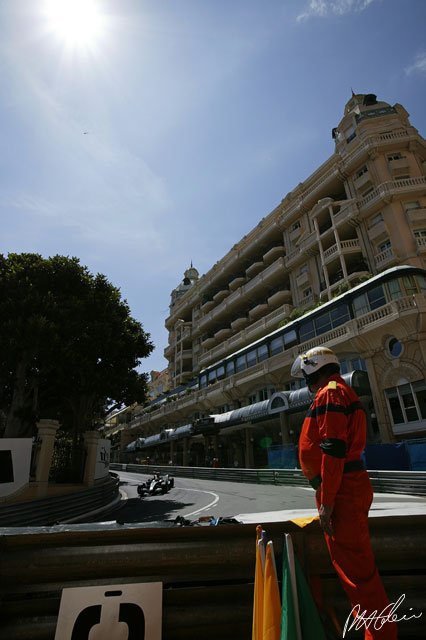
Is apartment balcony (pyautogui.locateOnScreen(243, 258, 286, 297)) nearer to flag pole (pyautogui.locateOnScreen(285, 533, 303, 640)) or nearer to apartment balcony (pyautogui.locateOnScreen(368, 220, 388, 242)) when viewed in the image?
apartment balcony (pyautogui.locateOnScreen(368, 220, 388, 242))

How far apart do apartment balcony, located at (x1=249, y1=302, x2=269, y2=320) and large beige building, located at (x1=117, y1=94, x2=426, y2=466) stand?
0.17 metres

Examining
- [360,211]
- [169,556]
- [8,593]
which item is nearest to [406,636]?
[169,556]

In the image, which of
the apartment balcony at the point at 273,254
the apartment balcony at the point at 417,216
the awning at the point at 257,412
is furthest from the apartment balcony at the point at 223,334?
the apartment balcony at the point at 417,216

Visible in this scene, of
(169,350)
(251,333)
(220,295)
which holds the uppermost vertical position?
(220,295)

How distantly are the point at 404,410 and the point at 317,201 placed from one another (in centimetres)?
2345

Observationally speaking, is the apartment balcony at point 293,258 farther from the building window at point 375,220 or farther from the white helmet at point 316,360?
the white helmet at point 316,360

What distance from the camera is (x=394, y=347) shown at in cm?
1889

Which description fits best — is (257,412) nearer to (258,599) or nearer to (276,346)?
(276,346)

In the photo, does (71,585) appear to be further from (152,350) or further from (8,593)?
(152,350)

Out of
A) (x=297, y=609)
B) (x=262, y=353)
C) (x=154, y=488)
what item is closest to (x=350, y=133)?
(x=262, y=353)

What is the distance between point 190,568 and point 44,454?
Answer: 10.1 meters

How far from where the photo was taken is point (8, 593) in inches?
81.8

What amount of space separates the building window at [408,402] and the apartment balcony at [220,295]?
96.9 ft

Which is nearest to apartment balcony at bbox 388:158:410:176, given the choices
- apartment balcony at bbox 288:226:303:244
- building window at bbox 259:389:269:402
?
apartment balcony at bbox 288:226:303:244
